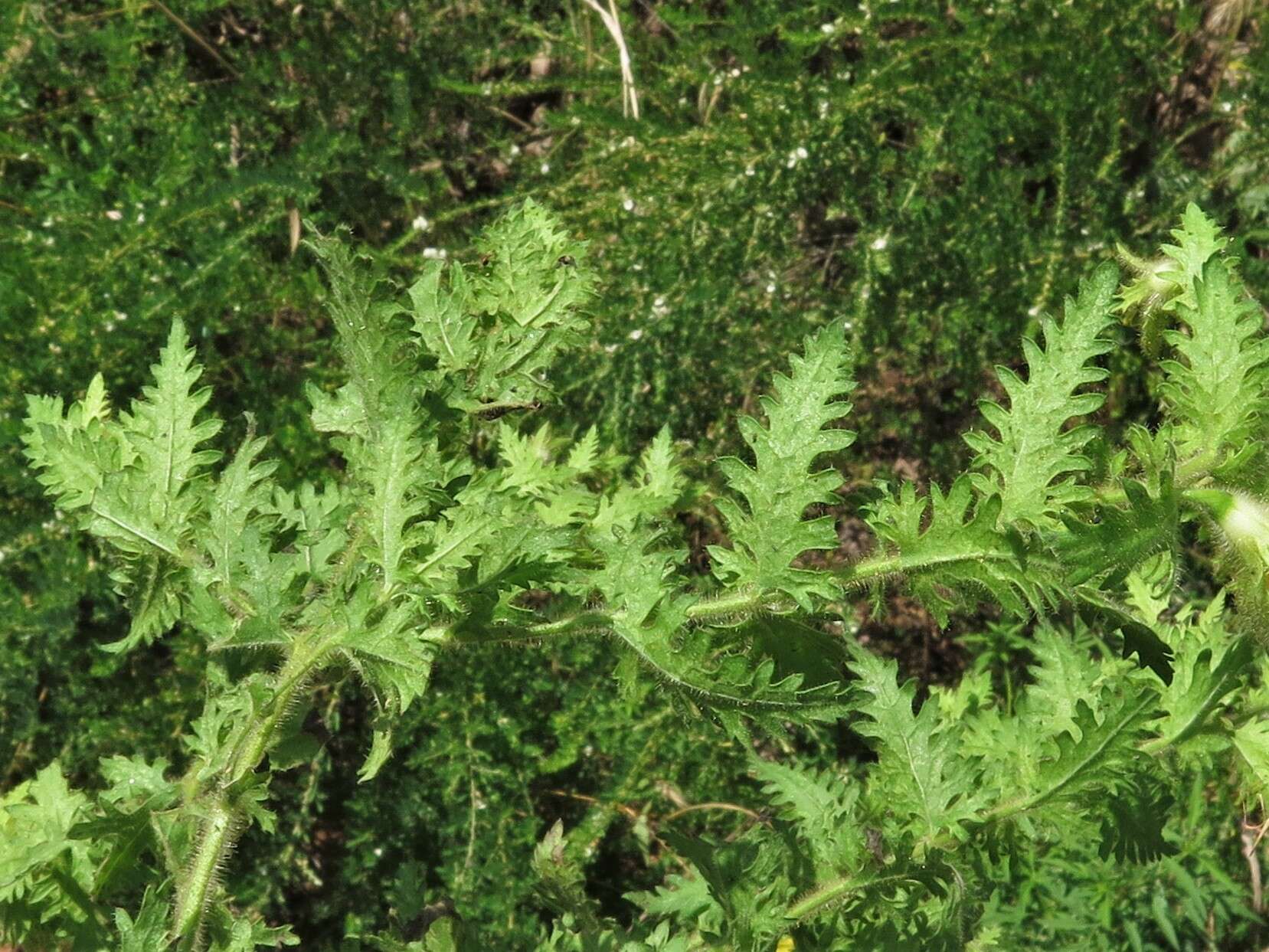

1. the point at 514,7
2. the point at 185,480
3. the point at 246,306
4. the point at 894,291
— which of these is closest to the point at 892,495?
the point at 185,480

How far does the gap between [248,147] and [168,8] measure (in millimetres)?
485

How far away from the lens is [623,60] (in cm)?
362

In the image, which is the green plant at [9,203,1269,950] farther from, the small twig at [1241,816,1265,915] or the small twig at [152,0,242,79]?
the small twig at [152,0,242,79]

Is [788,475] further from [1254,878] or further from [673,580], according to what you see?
[1254,878]

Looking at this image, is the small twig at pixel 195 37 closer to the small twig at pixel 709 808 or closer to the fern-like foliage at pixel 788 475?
the small twig at pixel 709 808

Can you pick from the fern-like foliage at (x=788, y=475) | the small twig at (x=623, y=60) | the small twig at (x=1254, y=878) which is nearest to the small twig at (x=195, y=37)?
the small twig at (x=623, y=60)

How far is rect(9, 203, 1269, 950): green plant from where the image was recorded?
138cm

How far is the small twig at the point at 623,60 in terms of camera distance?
3611 millimetres

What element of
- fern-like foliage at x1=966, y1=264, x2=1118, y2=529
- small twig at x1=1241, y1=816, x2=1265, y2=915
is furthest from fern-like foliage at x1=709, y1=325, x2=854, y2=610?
small twig at x1=1241, y1=816, x2=1265, y2=915

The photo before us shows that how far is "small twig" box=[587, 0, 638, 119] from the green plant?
6.15ft

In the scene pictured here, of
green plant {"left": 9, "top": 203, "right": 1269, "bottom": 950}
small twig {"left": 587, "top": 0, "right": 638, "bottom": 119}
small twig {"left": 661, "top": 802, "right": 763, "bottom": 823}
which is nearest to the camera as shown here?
green plant {"left": 9, "top": 203, "right": 1269, "bottom": 950}

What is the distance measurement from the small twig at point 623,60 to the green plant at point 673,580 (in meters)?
1.88

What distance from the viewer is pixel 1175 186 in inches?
141

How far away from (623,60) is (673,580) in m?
2.51
